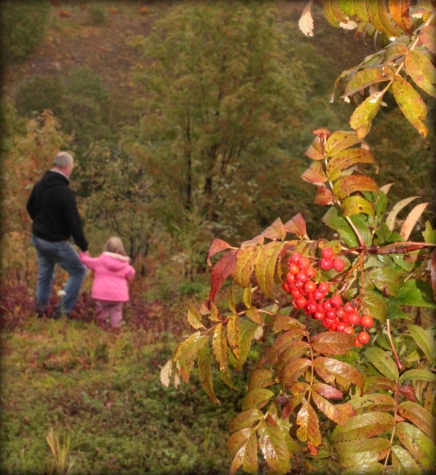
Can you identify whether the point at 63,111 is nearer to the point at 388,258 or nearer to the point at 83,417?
the point at 83,417

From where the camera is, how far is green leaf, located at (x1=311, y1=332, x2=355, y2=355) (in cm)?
137

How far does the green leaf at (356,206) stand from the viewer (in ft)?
4.73

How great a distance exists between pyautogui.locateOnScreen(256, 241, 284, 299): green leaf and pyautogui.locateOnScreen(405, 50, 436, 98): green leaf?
51 centimetres

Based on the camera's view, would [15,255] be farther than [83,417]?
Yes

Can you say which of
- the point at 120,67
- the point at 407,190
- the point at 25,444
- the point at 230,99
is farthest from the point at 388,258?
the point at 120,67

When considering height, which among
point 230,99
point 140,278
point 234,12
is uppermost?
point 234,12

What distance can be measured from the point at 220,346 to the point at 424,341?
569mm

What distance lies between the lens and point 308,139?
16.8 metres

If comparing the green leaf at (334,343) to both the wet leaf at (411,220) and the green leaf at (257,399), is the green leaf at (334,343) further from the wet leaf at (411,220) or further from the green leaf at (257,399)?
the wet leaf at (411,220)

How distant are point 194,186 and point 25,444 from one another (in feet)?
23.7

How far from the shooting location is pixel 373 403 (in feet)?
4.68

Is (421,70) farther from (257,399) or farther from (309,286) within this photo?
(257,399)

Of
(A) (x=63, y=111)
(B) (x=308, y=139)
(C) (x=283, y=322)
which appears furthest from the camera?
(A) (x=63, y=111)

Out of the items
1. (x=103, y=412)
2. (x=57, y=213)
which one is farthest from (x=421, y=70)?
(x=57, y=213)
